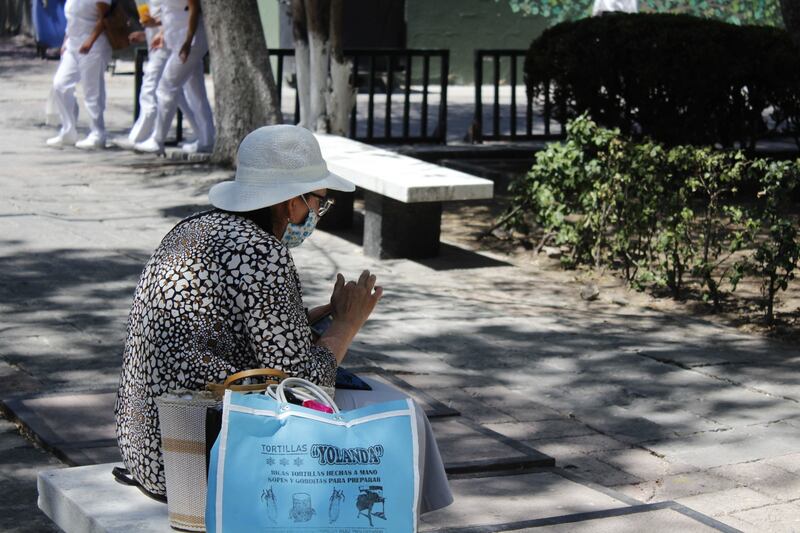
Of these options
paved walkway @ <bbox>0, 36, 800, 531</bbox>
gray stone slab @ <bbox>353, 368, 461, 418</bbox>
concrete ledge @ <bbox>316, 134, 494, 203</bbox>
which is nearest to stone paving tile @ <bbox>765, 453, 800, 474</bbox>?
paved walkway @ <bbox>0, 36, 800, 531</bbox>

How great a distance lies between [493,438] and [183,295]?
2.15 meters

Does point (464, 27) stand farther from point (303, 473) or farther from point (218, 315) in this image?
point (303, 473)

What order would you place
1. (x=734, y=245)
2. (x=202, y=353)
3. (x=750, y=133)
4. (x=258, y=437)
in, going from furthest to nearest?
(x=750, y=133) → (x=734, y=245) → (x=202, y=353) → (x=258, y=437)

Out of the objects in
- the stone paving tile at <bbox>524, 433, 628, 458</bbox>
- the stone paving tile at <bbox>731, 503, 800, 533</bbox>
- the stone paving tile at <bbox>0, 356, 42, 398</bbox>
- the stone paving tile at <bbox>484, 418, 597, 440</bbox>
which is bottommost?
the stone paving tile at <bbox>731, 503, 800, 533</bbox>

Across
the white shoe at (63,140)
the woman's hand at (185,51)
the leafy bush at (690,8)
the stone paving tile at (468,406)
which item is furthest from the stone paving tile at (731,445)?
the leafy bush at (690,8)

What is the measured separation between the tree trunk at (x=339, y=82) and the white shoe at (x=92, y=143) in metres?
3.04

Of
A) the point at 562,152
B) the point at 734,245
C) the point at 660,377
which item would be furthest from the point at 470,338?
the point at 562,152

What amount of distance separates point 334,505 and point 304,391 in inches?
14.5

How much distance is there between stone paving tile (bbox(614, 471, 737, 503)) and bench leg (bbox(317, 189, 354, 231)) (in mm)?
5161

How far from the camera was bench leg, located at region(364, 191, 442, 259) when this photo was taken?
30.2ft

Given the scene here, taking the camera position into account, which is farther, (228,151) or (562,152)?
(228,151)

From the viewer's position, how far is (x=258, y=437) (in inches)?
125

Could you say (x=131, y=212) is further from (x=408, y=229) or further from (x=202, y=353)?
(x=202, y=353)

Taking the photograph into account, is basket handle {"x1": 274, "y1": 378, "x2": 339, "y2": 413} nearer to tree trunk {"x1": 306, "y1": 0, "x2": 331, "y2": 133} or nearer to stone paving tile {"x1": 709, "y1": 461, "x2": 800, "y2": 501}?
stone paving tile {"x1": 709, "y1": 461, "x2": 800, "y2": 501}
